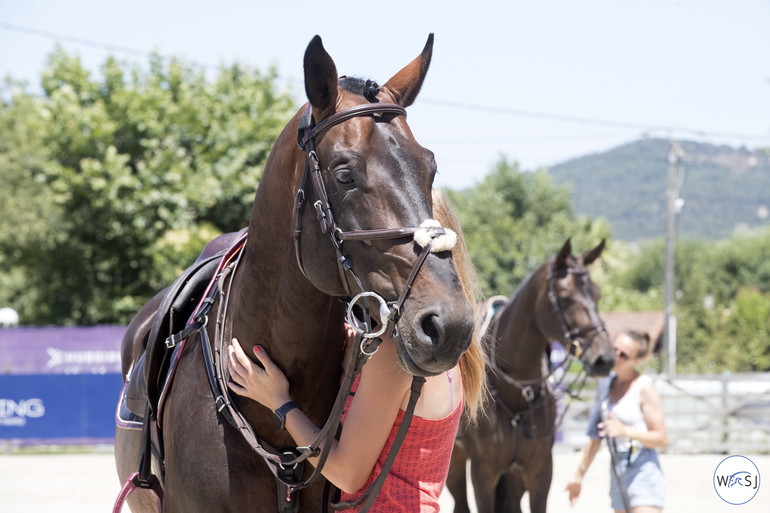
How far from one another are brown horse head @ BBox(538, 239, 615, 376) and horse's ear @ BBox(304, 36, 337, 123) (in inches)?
171

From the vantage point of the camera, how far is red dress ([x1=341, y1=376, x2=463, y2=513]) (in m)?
2.19

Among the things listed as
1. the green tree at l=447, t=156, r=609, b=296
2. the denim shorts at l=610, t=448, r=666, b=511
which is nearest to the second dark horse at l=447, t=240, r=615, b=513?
the denim shorts at l=610, t=448, r=666, b=511

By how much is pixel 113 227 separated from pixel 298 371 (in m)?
15.5

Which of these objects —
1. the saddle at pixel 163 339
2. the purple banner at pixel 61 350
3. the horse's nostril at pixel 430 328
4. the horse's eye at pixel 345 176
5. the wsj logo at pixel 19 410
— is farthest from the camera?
the purple banner at pixel 61 350

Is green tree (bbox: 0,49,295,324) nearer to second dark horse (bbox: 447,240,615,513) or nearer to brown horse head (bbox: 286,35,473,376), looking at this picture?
second dark horse (bbox: 447,240,615,513)

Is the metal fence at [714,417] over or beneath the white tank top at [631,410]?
beneath

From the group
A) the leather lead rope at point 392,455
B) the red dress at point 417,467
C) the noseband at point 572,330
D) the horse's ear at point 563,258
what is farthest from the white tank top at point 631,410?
the leather lead rope at point 392,455

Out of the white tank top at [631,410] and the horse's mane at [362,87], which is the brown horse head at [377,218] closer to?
the horse's mane at [362,87]

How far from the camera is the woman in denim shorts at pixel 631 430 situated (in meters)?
5.30

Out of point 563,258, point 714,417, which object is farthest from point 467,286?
point 714,417

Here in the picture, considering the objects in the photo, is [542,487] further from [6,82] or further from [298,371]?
[6,82]

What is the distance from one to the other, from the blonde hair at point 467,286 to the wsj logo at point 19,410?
41.1 feet

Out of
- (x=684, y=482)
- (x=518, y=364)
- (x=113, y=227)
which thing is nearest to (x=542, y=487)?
(x=518, y=364)

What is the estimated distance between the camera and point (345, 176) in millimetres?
1932
